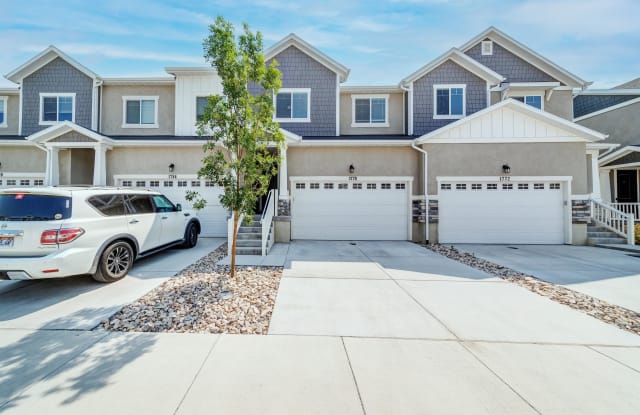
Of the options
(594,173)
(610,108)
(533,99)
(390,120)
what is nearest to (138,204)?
(390,120)

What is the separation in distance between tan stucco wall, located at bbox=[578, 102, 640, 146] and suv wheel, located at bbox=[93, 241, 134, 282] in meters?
21.6

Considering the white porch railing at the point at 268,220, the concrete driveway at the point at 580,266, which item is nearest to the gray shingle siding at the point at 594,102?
the concrete driveway at the point at 580,266

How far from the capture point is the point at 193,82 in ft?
41.6

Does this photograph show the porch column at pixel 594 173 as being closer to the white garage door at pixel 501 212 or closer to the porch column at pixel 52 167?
the white garage door at pixel 501 212

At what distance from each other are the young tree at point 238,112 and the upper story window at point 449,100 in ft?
31.7

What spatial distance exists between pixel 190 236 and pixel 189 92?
303 inches

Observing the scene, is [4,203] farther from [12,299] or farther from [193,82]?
[193,82]

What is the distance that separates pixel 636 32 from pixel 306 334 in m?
15.9

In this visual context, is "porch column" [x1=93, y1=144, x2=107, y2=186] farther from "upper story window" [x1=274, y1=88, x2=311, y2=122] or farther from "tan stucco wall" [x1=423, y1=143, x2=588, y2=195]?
"tan stucco wall" [x1=423, y1=143, x2=588, y2=195]

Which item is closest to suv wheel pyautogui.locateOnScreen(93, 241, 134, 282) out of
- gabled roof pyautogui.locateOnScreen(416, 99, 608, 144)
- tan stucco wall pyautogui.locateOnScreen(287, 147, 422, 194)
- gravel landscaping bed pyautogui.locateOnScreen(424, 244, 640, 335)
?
tan stucco wall pyautogui.locateOnScreen(287, 147, 422, 194)

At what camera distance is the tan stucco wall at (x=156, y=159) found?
10523 millimetres

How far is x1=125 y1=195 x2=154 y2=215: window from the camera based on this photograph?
19.6 ft

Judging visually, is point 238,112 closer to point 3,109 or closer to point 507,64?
point 507,64

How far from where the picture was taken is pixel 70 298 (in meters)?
4.52
